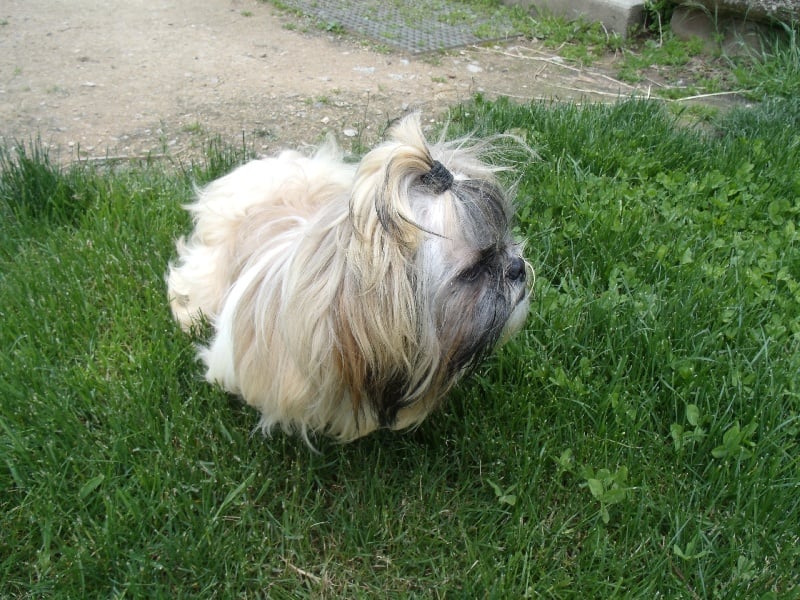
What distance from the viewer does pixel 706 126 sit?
3865 mm

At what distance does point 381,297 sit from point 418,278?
10 cm

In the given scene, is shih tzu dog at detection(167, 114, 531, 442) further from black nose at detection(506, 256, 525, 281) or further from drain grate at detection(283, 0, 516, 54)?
drain grate at detection(283, 0, 516, 54)

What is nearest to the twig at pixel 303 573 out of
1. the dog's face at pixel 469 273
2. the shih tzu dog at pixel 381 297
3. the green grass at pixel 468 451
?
the green grass at pixel 468 451

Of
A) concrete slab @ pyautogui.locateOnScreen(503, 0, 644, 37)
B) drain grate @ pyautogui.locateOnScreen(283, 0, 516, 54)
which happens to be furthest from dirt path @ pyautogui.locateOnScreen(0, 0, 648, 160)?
concrete slab @ pyautogui.locateOnScreen(503, 0, 644, 37)

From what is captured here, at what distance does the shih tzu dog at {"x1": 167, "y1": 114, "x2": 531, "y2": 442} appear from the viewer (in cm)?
151

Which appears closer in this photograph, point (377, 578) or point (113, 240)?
point (377, 578)

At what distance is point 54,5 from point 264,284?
17.2 feet

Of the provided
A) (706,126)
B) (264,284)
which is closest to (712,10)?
(706,126)

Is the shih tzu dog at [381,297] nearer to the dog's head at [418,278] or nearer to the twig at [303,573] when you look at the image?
the dog's head at [418,278]

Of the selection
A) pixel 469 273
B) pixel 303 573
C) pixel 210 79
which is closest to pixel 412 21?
pixel 210 79

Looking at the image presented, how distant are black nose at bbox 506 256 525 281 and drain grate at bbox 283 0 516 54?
3.59m

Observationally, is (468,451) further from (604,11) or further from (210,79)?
(604,11)

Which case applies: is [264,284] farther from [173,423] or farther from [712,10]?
[712,10]

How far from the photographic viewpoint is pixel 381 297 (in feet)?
4.91
